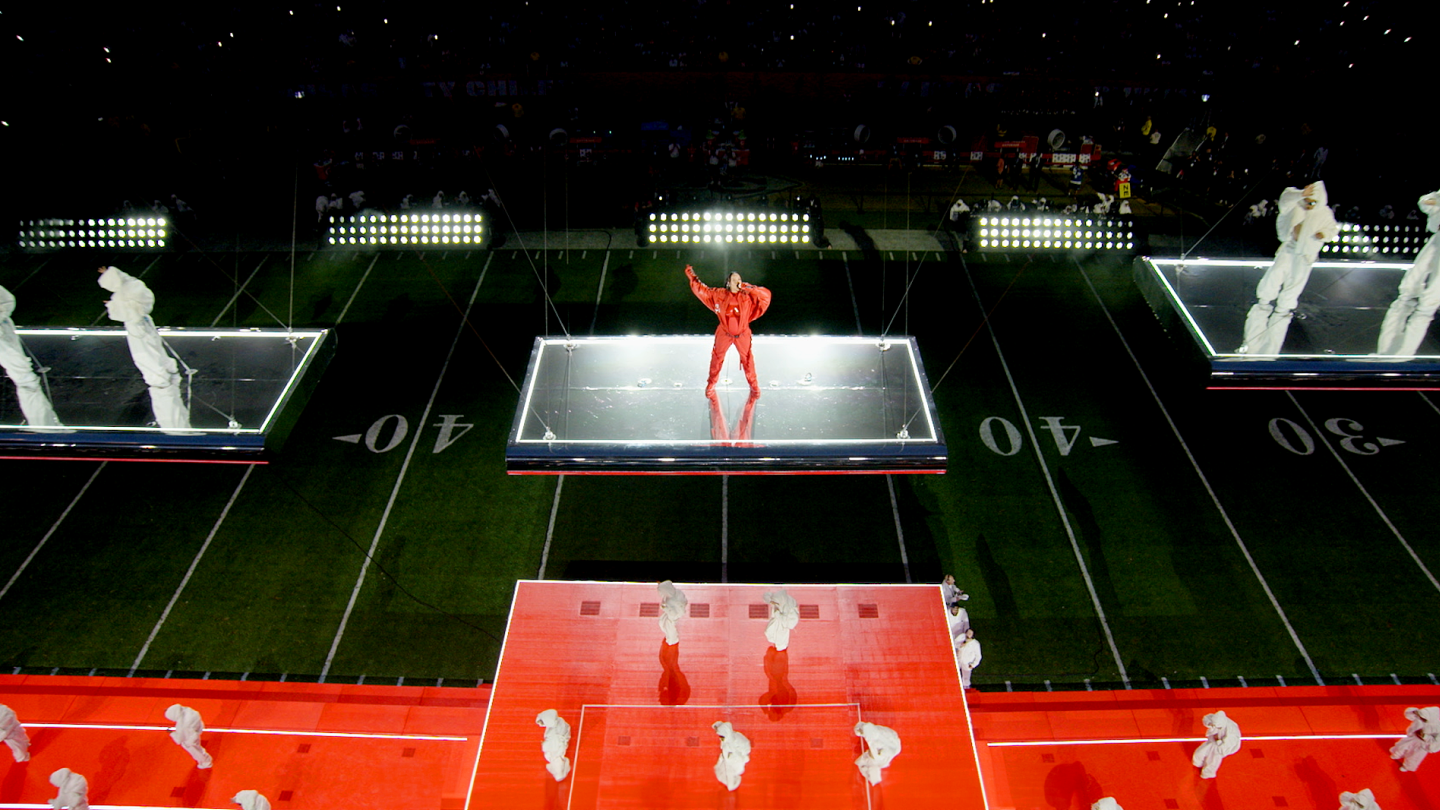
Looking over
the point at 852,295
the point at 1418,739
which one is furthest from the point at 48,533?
the point at 1418,739

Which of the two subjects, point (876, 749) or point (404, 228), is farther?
point (404, 228)

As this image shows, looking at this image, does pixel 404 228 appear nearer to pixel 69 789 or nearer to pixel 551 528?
pixel 551 528

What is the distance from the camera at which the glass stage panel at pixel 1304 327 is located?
1059cm

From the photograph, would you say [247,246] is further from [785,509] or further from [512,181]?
[785,509]

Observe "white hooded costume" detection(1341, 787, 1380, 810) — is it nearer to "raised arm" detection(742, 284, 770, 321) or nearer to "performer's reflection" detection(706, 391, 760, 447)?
"performer's reflection" detection(706, 391, 760, 447)

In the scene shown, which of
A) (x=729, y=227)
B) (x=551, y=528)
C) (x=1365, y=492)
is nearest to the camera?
(x=551, y=528)

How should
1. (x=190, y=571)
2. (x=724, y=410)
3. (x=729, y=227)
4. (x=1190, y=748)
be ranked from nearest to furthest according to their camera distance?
(x=1190, y=748) < (x=190, y=571) < (x=724, y=410) < (x=729, y=227)

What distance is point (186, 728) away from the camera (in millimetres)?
6828

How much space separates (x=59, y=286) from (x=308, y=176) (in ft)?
19.5

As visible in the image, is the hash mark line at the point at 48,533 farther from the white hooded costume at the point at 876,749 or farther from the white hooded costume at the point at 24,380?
the white hooded costume at the point at 876,749

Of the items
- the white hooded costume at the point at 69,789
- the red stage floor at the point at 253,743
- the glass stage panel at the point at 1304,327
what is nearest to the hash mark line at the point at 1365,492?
the glass stage panel at the point at 1304,327

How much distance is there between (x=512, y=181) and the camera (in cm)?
1959

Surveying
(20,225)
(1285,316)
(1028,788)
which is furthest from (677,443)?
(20,225)

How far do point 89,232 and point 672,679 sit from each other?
15.3 metres
